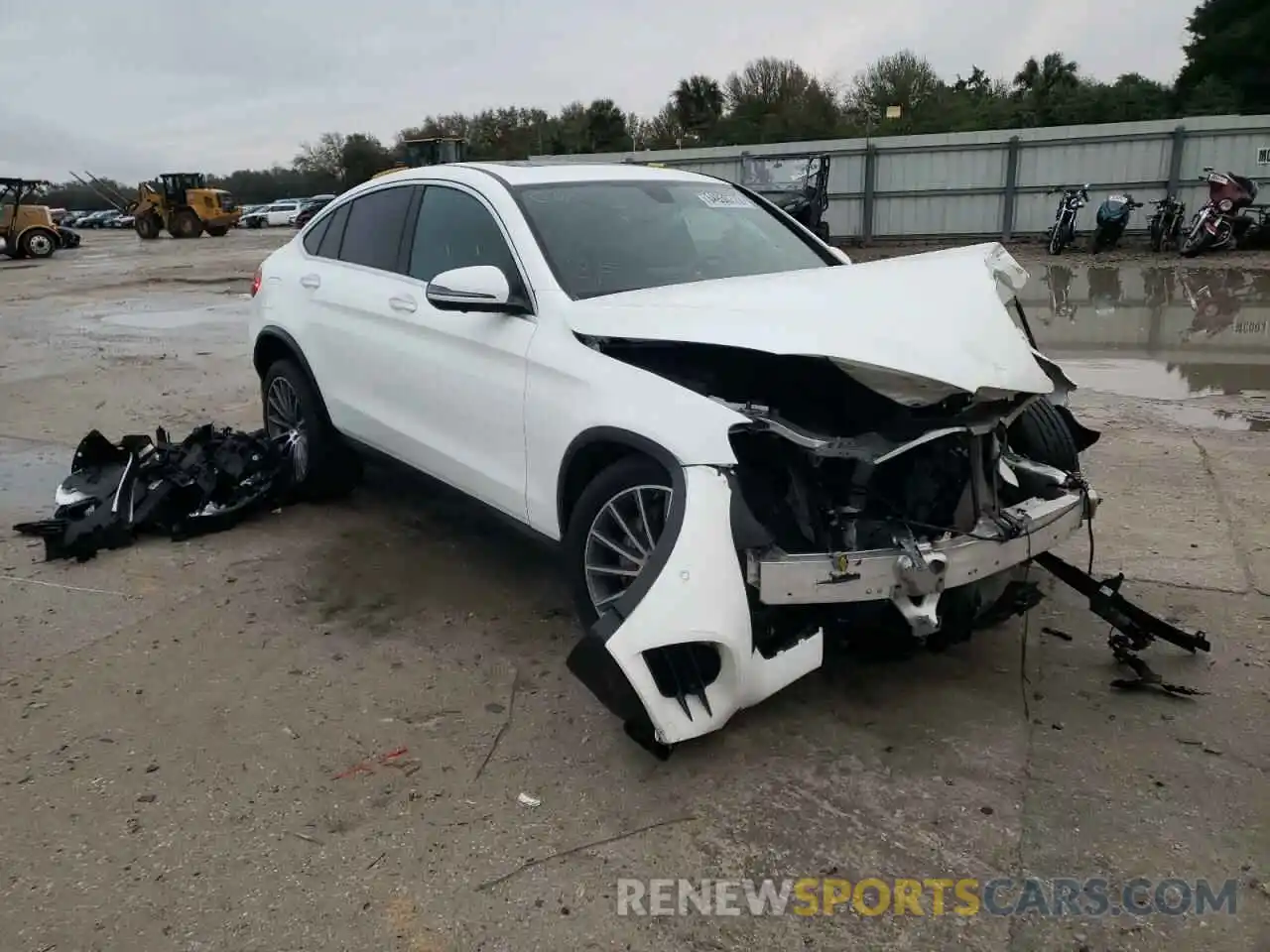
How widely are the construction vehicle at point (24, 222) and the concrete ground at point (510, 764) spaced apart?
30597mm

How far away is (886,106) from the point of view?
136 feet

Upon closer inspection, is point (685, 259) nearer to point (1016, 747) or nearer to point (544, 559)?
point (544, 559)

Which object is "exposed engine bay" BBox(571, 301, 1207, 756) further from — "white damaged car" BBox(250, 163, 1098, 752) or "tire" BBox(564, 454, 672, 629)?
"tire" BBox(564, 454, 672, 629)

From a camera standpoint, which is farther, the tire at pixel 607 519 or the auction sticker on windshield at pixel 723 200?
the auction sticker on windshield at pixel 723 200

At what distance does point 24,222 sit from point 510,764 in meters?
33.9

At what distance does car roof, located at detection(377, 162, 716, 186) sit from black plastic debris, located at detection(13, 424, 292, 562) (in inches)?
69.7

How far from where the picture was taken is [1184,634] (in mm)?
3549

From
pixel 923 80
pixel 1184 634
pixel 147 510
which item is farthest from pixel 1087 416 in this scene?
pixel 923 80

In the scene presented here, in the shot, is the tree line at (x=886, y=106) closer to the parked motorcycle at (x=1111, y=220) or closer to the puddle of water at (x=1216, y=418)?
the parked motorcycle at (x=1111, y=220)

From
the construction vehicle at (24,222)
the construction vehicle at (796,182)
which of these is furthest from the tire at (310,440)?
the construction vehicle at (24,222)

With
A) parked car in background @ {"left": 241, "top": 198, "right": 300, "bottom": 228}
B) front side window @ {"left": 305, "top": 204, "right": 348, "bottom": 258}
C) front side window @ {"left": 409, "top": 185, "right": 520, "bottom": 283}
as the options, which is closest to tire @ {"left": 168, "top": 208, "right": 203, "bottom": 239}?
parked car in background @ {"left": 241, "top": 198, "right": 300, "bottom": 228}

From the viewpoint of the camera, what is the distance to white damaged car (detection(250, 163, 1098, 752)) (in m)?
2.87

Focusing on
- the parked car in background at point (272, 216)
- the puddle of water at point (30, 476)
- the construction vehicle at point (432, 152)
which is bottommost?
the puddle of water at point (30, 476)

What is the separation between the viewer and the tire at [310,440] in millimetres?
5242
